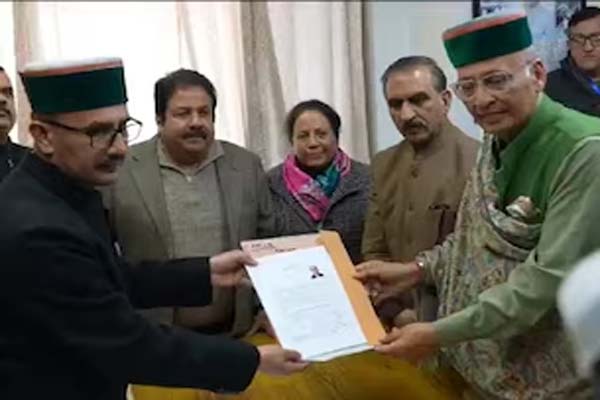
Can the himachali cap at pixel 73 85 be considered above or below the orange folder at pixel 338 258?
above

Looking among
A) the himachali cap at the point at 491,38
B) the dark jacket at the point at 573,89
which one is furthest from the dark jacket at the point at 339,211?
the himachali cap at the point at 491,38

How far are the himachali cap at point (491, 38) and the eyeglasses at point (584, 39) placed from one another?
1.05 m

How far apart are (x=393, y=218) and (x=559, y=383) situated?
2.89ft

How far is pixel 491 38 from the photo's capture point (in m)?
1.78

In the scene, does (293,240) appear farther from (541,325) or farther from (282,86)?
(282,86)

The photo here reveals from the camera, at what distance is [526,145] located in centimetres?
182

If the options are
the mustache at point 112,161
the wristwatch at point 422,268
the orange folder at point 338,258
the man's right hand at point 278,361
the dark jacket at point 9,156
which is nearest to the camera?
the mustache at point 112,161

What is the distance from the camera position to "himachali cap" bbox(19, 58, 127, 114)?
162 cm

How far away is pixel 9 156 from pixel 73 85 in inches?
36.8

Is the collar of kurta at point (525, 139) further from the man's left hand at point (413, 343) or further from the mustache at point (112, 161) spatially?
the mustache at point (112, 161)

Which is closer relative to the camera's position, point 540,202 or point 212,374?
point 212,374

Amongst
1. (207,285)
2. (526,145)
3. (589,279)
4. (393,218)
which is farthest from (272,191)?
(589,279)

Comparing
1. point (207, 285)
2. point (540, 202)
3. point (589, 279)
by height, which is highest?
point (589, 279)

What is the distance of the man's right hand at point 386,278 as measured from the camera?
6.70 ft
